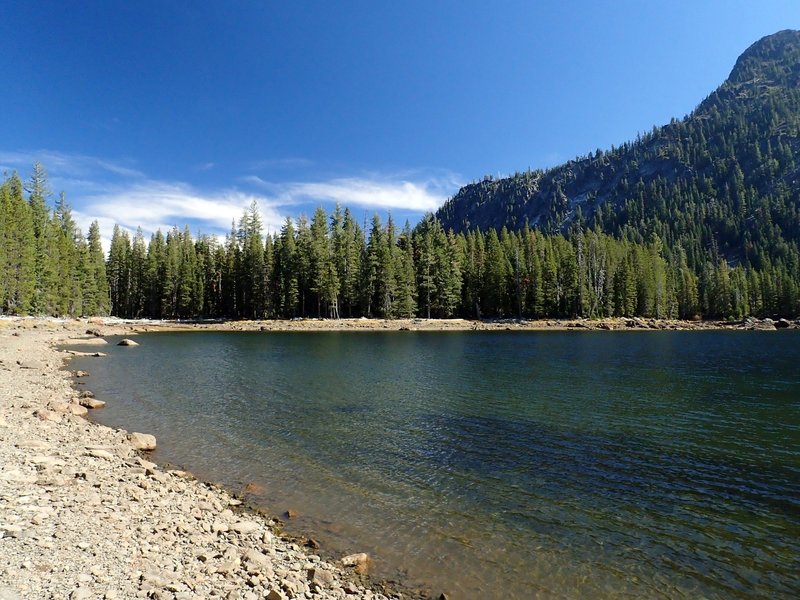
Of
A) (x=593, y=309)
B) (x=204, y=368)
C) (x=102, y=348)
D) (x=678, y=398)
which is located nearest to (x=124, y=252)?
(x=102, y=348)

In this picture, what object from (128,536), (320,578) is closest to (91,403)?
(128,536)

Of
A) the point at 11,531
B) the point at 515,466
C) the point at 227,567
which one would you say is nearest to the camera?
the point at 11,531

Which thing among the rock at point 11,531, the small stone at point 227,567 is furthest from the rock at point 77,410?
the small stone at point 227,567

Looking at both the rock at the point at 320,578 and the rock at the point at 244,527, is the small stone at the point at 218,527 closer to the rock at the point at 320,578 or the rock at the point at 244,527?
the rock at the point at 244,527

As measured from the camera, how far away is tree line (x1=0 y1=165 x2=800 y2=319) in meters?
95.4

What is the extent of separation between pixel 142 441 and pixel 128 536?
8.80 m

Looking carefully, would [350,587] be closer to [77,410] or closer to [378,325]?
[77,410]

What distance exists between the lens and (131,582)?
6902 mm

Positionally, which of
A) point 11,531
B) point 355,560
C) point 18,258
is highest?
point 18,258

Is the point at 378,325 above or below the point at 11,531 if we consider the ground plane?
above

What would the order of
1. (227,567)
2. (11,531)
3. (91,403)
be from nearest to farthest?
(11,531), (227,567), (91,403)

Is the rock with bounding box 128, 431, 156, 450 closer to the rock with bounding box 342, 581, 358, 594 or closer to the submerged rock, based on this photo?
the submerged rock

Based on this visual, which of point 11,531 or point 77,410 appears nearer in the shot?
point 11,531

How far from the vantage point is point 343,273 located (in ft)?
A: 324
